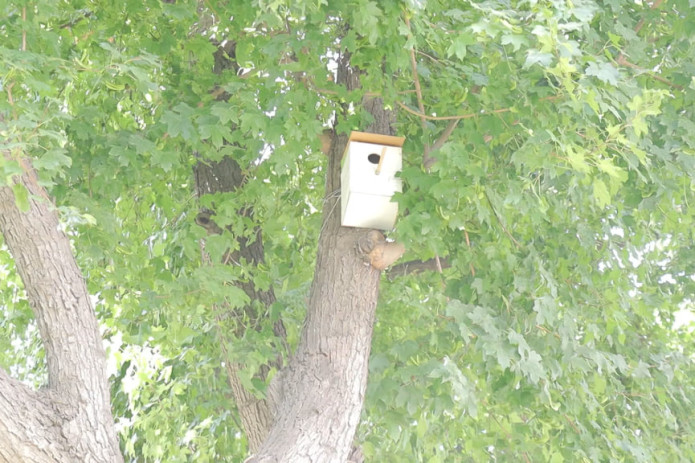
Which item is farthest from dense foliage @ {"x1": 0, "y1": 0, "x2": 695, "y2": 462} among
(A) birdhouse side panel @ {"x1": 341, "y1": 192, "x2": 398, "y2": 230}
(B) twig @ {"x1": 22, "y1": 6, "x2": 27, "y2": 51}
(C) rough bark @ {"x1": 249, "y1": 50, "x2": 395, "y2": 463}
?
(C) rough bark @ {"x1": 249, "y1": 50, "x2": 395, "y2": 463}

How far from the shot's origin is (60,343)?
10.2 ft

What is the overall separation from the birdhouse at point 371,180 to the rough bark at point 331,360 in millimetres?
113

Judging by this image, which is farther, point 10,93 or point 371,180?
point 371,180

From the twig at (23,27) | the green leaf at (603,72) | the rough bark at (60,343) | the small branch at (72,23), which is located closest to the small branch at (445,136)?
the green leaf at (603,72)

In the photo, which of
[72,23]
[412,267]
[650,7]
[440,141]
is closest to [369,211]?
[440,141]

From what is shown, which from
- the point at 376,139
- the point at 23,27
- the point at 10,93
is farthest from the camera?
the point at 376,139

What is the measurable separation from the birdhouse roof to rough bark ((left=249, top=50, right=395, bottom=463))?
0.31m

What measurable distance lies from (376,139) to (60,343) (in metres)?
1.51

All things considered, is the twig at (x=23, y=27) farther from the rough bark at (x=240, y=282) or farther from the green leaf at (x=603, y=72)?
the green leaf at (x=603, y=72)

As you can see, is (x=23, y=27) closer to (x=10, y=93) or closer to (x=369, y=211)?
(x=10, y=93)

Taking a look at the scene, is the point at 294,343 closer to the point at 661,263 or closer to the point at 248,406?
the point at 248,406

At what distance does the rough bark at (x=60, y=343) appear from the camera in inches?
117

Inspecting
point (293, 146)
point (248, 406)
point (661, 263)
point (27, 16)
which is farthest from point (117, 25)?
point (661, 263)

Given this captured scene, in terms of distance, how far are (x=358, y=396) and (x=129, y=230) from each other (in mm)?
1946
